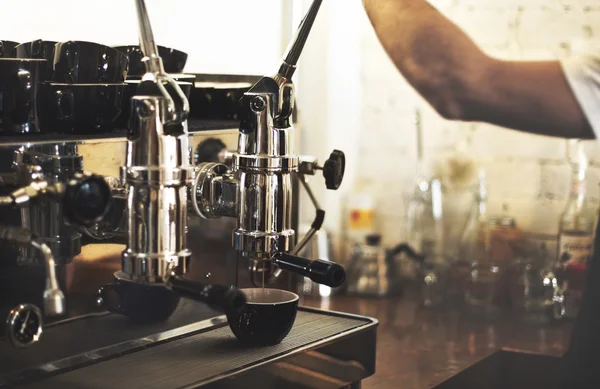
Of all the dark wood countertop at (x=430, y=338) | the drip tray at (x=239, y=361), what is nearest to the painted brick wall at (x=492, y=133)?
the dark wood countertop at (x=430, y=338)

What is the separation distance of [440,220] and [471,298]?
0.19 m

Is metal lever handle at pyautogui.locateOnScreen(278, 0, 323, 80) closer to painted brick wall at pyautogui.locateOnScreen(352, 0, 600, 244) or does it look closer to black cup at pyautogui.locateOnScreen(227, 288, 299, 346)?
black cup at pyautogui.locateOnScreen(227, 288, 299, 346)

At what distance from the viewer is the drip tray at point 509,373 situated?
116cm

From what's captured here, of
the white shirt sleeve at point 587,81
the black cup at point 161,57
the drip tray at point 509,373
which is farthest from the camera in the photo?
the white shirt sleeve at point 587,81

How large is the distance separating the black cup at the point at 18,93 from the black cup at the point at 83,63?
0.03m

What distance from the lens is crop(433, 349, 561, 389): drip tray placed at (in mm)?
1158

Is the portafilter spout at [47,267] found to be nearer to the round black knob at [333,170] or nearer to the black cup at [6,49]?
the black cup at [6,49]

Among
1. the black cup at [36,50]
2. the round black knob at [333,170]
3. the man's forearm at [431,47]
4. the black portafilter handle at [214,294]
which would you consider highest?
the man's forearm at [431,47]

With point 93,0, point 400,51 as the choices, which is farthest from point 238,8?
point 400,51

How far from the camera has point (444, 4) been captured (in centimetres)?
177

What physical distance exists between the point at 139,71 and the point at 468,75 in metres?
0.95

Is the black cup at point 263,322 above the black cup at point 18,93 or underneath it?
underneath

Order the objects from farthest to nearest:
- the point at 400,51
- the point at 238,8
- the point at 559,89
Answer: the point at 400,51
the point at 559,89
the point at 238,8

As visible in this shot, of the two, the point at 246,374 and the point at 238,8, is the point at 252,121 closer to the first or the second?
the point at 246,374
